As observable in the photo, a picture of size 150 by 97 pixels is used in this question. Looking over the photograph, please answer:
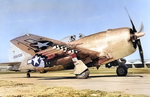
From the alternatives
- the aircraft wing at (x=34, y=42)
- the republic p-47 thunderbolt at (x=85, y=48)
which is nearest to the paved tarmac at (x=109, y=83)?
the republic p-47 thunderbolt at (x=85, y=48)

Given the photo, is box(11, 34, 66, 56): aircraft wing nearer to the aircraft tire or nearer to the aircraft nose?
the aircraft nose

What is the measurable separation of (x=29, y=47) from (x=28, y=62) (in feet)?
9.28

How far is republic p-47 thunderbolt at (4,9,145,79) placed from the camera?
14609 millimetres

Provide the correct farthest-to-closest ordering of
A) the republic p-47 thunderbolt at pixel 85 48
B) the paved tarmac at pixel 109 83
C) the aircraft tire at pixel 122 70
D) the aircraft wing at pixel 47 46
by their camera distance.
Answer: the aircraft tire at pixel 122 70, the aircraft wing at pixel 47 46, the republic p-47 thunderbolt at pixel 85 48, the paved tarmac at pixel 109 83

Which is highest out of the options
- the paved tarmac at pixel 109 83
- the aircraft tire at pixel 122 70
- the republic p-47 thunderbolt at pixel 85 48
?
the republic p-47 thunderbolt at pixel 85 48

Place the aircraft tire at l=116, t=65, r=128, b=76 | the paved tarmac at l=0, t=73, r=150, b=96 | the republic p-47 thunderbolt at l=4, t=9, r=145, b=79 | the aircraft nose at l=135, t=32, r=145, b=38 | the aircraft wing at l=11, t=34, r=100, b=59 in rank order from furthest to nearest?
1. the aircraft tire at l=116, t=65, r=128, b=76
2. the aircraft wing at l=11, t=34, r=100, b=59
3. the republic p-47 thunderbolt at l=4, t=9, r=145, b=79
4. the aircraft nose at l=135, t=32, r=145, b=38
5. the paved tarmac at l=0, t=73, r=150, b=96

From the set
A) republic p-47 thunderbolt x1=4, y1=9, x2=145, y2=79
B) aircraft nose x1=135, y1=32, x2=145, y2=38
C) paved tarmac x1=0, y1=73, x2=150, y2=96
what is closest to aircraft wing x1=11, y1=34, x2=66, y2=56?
republic p-47 thunderbolt x1=4, y1=9, x2=145, y2=79

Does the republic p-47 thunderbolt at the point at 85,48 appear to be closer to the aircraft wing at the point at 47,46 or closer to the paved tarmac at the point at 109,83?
the aircraft wing at the point at 47,46

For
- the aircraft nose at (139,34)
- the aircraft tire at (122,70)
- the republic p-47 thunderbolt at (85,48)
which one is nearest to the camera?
the aircraft nose at (139,34)

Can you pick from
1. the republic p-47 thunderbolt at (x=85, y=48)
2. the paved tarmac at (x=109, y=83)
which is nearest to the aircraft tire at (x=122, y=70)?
the republic p-47 thunderbolt at (x=85, y=48)

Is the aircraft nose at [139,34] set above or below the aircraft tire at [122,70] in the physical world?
above

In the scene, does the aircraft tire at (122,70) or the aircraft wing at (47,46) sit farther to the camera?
the aircraft tire at (122,70)

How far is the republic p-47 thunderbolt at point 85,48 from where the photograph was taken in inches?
575

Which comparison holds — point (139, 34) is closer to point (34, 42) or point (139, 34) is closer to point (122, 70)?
point (122, 70)
